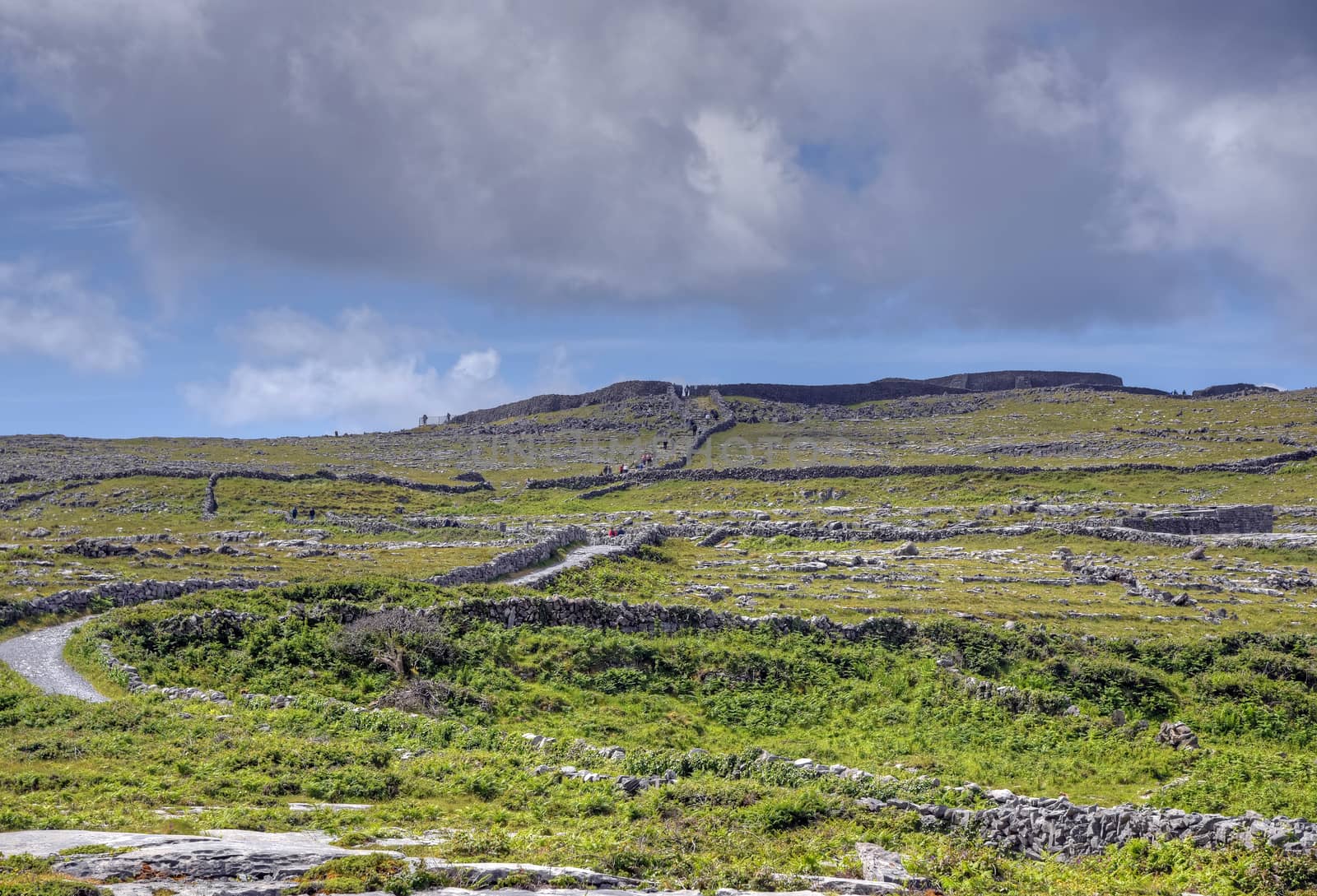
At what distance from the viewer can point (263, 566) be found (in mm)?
40938

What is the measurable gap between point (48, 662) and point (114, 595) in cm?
803

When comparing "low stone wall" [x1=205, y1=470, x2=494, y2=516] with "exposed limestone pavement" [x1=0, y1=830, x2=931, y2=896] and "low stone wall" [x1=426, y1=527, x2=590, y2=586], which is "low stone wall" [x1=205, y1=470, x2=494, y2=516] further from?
"exposed limestone pavement" [x1=0, y1=830, x2=931, y2=896]

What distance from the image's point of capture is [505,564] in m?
40.6

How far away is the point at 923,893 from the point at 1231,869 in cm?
418

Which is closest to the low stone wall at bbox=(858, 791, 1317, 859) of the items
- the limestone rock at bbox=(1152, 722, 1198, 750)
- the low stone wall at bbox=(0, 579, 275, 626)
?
the limestone rock at bbox=(1152, 722, 1198, 750)

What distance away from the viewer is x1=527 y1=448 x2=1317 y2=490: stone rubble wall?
255ft

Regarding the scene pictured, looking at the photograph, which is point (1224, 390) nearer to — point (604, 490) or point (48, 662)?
point (604, 490)

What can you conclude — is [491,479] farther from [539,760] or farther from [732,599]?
[539,760]

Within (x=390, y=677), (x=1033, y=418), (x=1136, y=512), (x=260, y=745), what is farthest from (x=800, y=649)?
(x=1033, y=418)

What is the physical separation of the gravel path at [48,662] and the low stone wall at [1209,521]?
178 feet

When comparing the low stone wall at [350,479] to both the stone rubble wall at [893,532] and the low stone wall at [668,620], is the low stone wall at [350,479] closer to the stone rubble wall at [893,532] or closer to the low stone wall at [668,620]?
the stone rubble wall at [893,532]

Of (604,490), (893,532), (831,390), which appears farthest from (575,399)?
(893,532)

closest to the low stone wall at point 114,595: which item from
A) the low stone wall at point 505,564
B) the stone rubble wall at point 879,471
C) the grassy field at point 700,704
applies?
the grassy field at point 700,704

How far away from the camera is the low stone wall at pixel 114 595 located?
28844 mm
